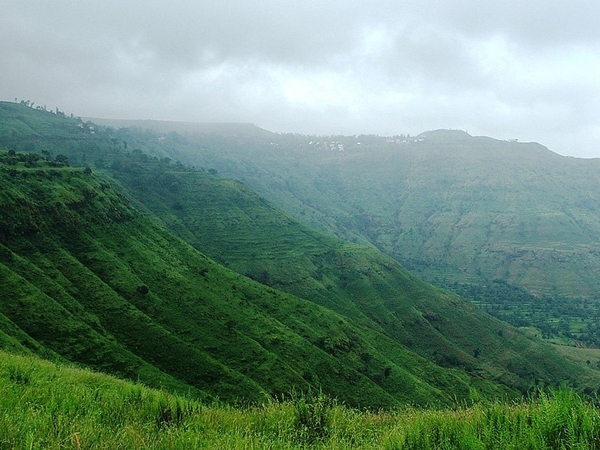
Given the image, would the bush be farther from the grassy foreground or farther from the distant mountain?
the distant mountain

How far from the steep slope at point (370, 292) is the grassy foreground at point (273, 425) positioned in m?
132

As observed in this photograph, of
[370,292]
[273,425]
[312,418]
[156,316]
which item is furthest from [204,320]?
[273,425]

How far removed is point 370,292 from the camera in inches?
6752

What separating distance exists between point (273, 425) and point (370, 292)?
162458 mm

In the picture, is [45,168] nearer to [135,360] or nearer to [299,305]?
[135,360]

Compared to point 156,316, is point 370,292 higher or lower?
lower

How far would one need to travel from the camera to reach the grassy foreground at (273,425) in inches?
380

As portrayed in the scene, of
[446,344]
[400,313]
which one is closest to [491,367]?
[446,344]

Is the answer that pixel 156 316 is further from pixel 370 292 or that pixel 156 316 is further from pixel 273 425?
pixel 370 292

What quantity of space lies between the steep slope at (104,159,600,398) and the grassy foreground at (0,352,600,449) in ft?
433

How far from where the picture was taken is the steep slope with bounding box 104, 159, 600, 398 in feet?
493

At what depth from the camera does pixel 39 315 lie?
254 feet

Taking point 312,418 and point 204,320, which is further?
point 204,320

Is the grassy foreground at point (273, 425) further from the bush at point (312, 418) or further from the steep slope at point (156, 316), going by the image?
the steep slope at point (156, 316)
